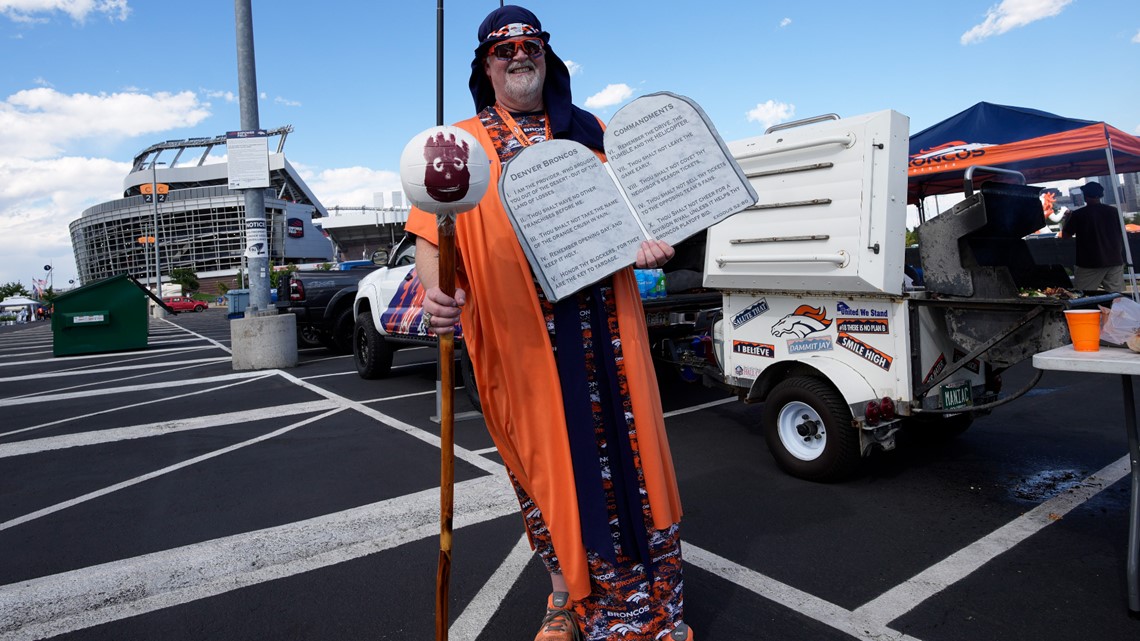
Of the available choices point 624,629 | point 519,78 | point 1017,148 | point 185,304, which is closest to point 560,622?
point 624,629

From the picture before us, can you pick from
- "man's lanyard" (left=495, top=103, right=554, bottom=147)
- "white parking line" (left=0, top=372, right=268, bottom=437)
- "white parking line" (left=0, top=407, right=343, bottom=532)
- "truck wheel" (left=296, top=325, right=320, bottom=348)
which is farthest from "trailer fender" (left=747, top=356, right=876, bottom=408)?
"truck wheel" (left=296, top=325, right=320, bottom=348)

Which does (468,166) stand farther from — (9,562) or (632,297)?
(9,562)

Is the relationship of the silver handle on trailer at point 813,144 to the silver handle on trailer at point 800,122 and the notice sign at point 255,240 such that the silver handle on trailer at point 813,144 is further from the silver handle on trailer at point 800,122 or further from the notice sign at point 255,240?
the notice sign at point 255,240

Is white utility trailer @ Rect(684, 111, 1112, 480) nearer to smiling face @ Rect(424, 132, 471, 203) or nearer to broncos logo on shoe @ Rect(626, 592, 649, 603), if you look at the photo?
broncos logo on shoe @ Rect(626, 592, 649, 603)

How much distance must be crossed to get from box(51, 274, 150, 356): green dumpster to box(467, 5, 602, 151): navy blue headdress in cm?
1361

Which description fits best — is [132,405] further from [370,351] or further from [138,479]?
[138,479]

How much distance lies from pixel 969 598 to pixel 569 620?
1.65m

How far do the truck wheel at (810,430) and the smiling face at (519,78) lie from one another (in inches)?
106

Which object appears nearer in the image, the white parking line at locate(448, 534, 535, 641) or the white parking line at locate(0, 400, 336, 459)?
the white parking line at locate(448, 534, 535, 641)

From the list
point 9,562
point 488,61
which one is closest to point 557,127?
point 488,61

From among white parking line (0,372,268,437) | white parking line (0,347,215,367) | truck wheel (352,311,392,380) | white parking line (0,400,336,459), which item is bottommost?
white parking line (0,400,336,459)

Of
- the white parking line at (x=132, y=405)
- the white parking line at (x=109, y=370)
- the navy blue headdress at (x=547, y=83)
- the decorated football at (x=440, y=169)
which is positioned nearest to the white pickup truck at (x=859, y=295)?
the navy blue headdress at (x=547, y=83)

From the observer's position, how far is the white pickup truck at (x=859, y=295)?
3500 mm

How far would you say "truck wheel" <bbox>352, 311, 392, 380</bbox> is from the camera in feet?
27.5
